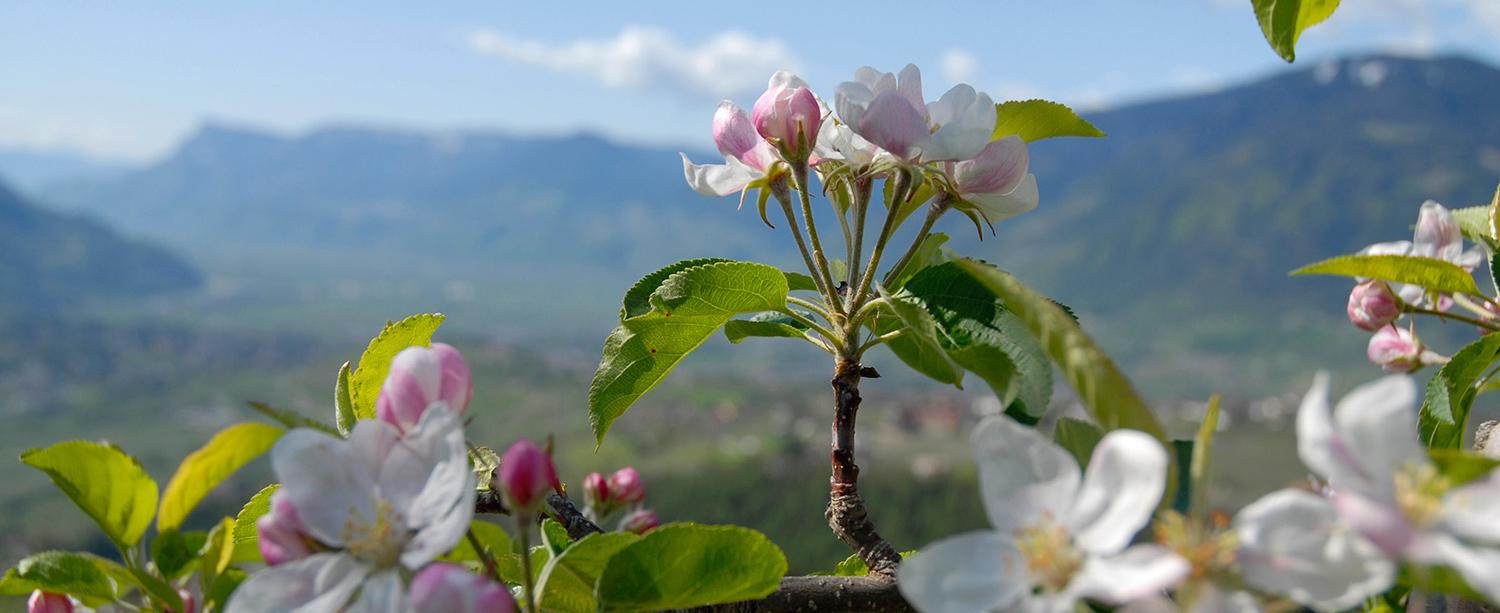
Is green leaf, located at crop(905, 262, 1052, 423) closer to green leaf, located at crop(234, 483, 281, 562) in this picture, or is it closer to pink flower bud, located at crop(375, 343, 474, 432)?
pink flower bud, located at crop(375, 343, 474, 432)

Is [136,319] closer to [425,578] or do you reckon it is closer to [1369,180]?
[425,578]

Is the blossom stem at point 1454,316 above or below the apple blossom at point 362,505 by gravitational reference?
above

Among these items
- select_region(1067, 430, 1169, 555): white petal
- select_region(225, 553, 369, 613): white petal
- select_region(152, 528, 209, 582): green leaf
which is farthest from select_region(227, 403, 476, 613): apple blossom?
select_region(1067, 430, 1169, 555): white petal

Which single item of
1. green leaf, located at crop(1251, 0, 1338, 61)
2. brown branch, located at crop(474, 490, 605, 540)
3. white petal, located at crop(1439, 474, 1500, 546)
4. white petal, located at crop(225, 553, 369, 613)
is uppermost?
green leaf, located at crop(1251, 0, 1338, 61)

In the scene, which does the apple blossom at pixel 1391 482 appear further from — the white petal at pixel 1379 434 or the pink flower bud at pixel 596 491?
the pink flower bud at pixel 596 491

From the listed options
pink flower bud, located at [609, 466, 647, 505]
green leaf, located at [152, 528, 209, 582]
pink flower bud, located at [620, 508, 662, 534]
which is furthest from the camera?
pink flower bud, located at [609, 466, 647, 505]

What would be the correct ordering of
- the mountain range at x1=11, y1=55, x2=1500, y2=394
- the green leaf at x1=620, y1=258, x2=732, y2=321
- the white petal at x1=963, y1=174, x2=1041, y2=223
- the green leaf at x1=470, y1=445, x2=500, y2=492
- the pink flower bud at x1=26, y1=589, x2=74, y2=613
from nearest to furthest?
the pink flower bud at x1=26, y1=589, x2=74, y2=613 → the green leaf at x1=470, y1=445, x2=500, y2=492 → the white petal at x1=963, y1=174, x2=1041, y2=223 → the green leaf at x1=620, y1=258, x2=732, y2=321 → the mountain range at x1=11, y1=55, x2=1500, y2=394

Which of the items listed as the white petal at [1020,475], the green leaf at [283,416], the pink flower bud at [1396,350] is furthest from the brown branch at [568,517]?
the pink flower bud at [1396,350]
